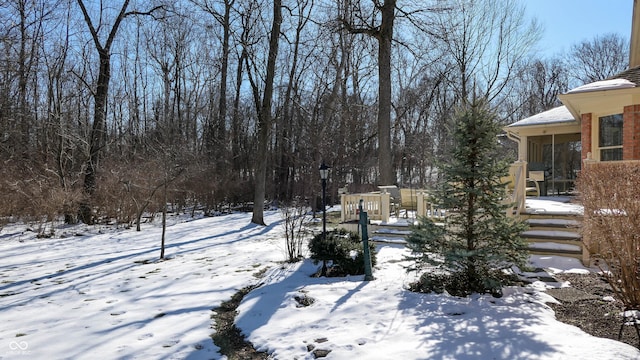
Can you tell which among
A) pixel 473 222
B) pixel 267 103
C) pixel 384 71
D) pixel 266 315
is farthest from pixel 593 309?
pixel 267 103

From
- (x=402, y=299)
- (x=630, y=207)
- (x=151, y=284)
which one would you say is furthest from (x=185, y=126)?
(x=630, y=207)

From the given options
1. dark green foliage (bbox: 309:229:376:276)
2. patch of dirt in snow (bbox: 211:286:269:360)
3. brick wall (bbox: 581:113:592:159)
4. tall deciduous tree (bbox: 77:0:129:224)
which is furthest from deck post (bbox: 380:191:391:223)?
tall deciduous tree (bbox: 77:0:129:224)

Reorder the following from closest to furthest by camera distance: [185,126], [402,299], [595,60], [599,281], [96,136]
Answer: [402,299] < [599,281] < [96,136] < [185,126] < [595,60]

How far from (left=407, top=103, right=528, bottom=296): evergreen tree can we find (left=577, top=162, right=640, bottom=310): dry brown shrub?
2.91ft

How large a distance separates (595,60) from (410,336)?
36.7 metres

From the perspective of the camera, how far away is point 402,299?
4.87m

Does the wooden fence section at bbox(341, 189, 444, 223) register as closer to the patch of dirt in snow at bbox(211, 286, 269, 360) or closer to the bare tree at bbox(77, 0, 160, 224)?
the patch of dirt in snow at bbox(211, 286, 269, 360)

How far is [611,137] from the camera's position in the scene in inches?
399

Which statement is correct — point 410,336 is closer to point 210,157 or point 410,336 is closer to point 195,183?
point 195,183

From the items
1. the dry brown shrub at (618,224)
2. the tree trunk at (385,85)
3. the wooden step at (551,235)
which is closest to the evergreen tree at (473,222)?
the dry brown shrub at (618,224)

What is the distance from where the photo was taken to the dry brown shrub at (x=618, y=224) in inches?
151

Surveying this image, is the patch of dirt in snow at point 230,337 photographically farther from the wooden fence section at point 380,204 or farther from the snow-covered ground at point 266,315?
the wooden fence section at point 380,204

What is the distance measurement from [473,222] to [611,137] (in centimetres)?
775

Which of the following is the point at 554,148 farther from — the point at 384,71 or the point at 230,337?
the point at 230,337
